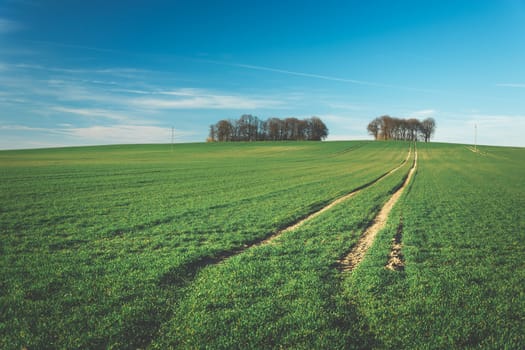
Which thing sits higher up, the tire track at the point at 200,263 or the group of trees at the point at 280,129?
the group of trees at the point at 280,129

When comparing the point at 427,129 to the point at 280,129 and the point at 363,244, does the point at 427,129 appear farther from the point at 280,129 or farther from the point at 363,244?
the point at 363,244

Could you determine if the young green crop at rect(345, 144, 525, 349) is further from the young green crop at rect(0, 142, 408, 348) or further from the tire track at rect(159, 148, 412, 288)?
the young green crop at rect(0, 142, 408, 348)

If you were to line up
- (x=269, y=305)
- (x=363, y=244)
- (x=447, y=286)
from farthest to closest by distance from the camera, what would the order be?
1. (x=363, y=244)
2. (x=447, y=286)
3. (x=269, y=305)

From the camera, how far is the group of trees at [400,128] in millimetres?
157375

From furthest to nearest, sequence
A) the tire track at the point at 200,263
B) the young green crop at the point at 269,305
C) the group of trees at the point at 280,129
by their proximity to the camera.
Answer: the group of trees at the point at 280,129, the tire track at the point at 200,263, the young green crop at the point at 269,305

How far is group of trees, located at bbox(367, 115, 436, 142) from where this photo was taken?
157375 mm

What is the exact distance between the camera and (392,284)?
7.76 meters

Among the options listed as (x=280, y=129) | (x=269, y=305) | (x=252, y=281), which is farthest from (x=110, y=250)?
(x=280, y=129)

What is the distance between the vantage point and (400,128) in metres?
158

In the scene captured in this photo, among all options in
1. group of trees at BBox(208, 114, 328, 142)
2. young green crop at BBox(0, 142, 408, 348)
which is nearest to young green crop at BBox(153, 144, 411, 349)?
young green crop at BBox(0, 142, 408, 348)

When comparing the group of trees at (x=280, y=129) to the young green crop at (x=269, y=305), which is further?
the group of trees at (x=280, y=129)

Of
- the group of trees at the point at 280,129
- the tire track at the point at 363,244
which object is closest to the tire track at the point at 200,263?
the tire track at the point at 363,244

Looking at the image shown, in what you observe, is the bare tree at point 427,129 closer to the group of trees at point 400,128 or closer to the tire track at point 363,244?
the group of trees at point 400,128

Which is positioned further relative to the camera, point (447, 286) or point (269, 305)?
point (447, 286)
